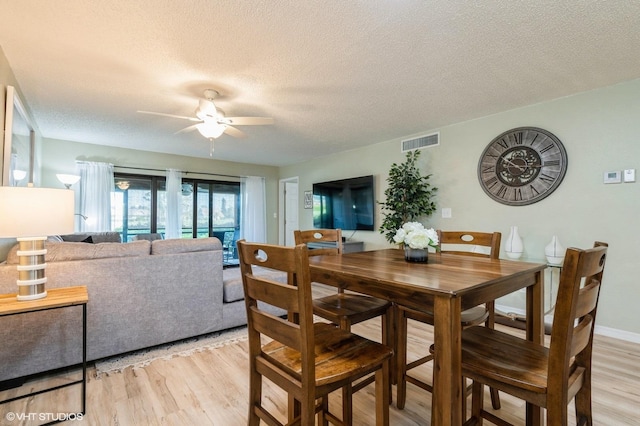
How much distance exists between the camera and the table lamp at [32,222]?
61.8 inches

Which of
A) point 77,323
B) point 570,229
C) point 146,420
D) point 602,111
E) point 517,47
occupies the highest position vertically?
point 517,47

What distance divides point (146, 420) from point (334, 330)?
3.91 ft

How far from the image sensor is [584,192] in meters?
2.90

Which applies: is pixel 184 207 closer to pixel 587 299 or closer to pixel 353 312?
pixel 353 312

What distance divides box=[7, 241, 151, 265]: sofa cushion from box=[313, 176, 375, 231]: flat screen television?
3.36m

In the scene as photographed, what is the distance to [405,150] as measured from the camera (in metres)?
4.45

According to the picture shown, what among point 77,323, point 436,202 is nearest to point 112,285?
point 77,323

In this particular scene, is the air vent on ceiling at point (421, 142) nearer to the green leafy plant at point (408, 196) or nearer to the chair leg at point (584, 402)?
the green leafy plant at point (408, 196)

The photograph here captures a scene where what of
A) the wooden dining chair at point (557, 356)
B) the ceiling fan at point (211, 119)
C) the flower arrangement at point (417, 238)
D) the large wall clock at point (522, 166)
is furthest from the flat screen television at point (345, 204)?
the wooden dining chair at point (557, 356)

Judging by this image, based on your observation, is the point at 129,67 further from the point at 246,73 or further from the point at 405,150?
the point at 405,150

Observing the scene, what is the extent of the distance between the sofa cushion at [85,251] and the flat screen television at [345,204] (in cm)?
336

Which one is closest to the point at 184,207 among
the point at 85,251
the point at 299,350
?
the point at 85,251

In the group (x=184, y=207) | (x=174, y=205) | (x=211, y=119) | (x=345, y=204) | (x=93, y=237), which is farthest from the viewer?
(x=184, y=207)
